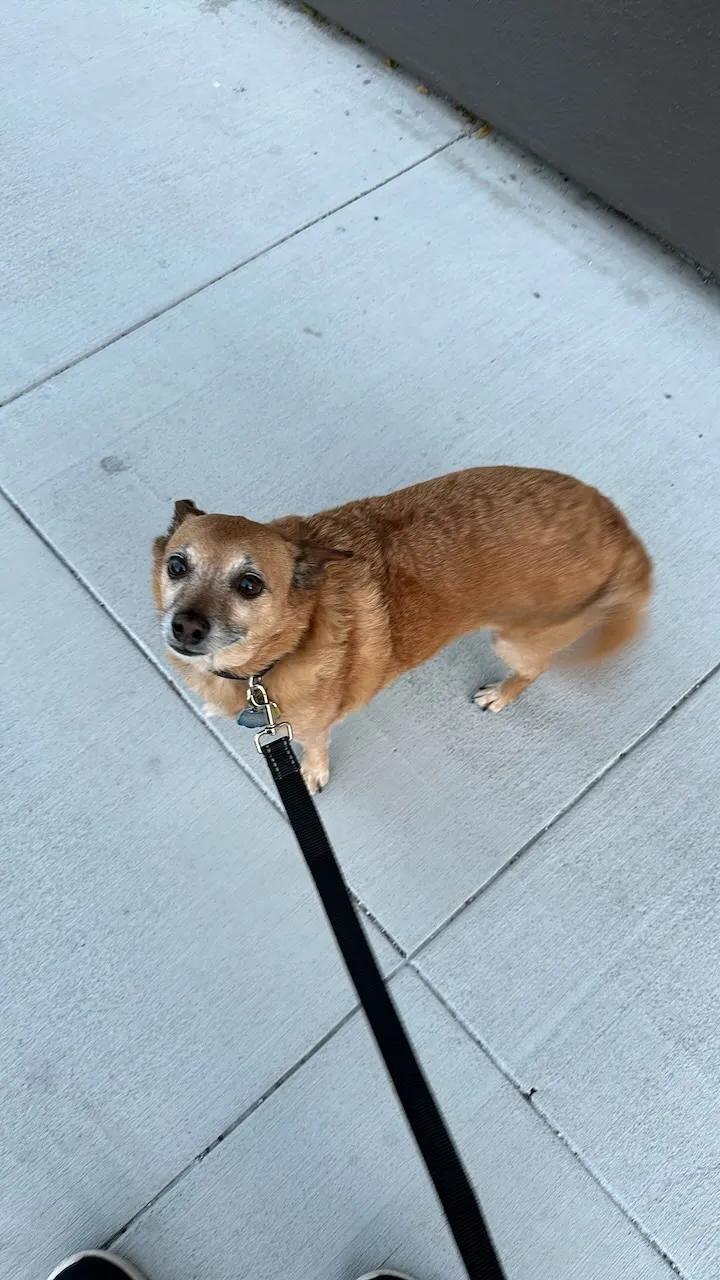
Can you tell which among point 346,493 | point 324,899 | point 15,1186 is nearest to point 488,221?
point 346,493

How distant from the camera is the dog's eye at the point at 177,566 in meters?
1.96

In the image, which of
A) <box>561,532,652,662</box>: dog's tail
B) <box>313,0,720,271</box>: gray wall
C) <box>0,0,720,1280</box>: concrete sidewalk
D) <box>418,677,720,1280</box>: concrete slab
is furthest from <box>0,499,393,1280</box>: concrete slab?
<box>313,0,720,271</box>: gray wall

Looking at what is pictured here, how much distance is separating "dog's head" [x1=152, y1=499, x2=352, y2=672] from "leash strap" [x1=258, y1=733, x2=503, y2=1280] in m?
0.45

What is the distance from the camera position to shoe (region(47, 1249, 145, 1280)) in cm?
194

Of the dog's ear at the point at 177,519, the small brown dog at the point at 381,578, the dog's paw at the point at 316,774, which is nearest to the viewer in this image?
the small brown dog at the point at 381,578

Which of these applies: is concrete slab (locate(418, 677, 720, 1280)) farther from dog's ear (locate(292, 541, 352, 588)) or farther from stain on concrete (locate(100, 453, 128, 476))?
stain on concrete (locate(100, 453, 128, 476))

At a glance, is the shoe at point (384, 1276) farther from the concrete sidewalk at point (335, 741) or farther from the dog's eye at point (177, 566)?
the dog's eye at point (177, 566)

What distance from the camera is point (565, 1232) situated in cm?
210

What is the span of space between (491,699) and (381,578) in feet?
2.60

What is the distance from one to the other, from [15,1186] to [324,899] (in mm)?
1368

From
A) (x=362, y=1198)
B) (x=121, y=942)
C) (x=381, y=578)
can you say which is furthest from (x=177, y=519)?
(x=362, y=1198)

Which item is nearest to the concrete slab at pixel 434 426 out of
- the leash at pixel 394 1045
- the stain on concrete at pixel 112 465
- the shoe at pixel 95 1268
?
the stain on concrete at pixel 112 465

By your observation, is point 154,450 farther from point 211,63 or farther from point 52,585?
point 211,63

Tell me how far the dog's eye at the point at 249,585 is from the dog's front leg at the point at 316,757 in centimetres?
49
